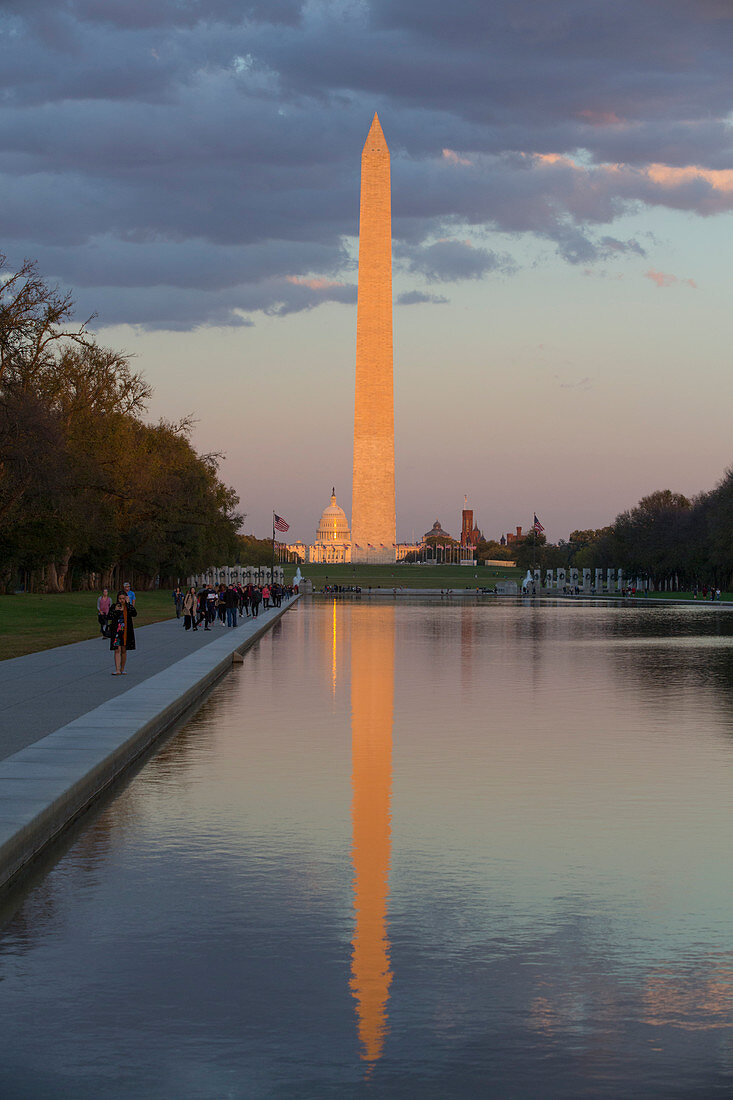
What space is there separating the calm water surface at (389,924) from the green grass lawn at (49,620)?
18.7 meters

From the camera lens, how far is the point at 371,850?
10562 mm

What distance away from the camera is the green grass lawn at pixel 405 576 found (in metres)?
138

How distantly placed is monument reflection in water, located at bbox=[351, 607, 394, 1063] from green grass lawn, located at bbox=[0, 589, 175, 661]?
43.7 ft

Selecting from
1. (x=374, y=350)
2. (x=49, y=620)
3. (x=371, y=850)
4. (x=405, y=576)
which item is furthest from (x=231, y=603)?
(x=405, y=576)

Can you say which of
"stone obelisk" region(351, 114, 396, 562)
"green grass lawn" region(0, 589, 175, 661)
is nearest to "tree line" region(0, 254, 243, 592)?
"green grass lawn" region(0, 589, 175, 661)

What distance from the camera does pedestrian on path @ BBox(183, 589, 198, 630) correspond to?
145ft

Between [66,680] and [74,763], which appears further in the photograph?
[66,680]

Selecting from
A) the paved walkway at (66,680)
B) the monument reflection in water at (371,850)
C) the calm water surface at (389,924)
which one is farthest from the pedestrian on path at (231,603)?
the calm water surface at (389,924)

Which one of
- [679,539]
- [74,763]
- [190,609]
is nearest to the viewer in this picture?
[74,763]

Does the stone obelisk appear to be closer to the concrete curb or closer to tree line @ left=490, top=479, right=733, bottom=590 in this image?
tree line @ left=490, top=479, right=733, bottom=590

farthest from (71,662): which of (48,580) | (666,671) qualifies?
(48,580)

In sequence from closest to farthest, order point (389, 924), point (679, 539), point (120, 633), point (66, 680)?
point (389, 924), point (66, 680), point (120, 633), point (679, 539)

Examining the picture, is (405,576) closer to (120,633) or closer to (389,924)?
(120,633)

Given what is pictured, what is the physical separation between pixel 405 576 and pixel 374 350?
3291 cm
